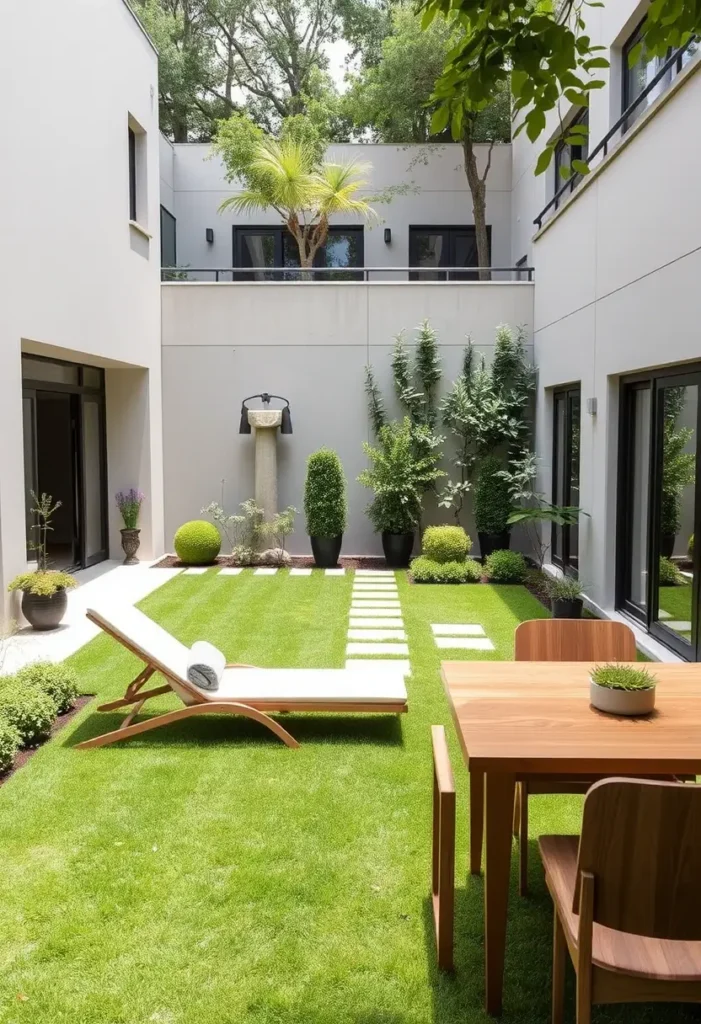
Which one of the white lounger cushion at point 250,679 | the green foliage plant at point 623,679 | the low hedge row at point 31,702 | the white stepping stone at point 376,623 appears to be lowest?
the white stepping stone at point 376,623

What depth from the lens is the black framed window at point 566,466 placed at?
37.1 feet

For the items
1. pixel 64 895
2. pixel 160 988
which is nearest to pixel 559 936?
pixel 160 988

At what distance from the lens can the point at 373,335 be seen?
14.0m

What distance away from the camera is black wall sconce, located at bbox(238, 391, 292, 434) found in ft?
45.3

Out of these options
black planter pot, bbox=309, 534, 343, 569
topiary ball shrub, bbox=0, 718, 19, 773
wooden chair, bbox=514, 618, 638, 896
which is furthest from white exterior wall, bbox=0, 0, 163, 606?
wooden chair, bbox=514, 618, 638, 896

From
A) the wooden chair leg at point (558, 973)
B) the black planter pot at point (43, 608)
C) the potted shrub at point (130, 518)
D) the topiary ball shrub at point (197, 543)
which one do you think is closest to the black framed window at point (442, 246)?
the topiary ball shrub at point (197, 543)

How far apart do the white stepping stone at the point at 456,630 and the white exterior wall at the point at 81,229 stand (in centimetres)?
421

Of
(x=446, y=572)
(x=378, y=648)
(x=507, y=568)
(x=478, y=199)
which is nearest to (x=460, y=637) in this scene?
(x=378, y=648)

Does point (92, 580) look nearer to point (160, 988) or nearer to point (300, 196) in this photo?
point (300, 196)

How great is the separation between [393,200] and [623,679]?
16.5 metres

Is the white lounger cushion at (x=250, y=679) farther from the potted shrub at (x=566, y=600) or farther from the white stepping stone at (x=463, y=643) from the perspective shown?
the potted shrub at (x=566, y=600)

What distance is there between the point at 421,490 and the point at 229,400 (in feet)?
11.2

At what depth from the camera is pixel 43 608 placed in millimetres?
8891

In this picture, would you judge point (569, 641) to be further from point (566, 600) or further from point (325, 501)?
point (325, 501)
